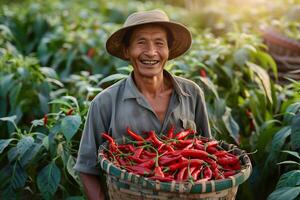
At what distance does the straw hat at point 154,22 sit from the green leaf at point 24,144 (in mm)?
753

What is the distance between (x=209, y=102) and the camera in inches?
154

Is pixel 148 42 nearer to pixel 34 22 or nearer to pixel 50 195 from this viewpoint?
pixel 50 195

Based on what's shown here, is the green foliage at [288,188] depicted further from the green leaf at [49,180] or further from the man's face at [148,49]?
the green leaf at [49,180]

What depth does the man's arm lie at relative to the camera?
2.74 m

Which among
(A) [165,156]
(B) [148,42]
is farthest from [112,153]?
(B) [148,42]

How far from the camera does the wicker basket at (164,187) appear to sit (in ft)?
7.07

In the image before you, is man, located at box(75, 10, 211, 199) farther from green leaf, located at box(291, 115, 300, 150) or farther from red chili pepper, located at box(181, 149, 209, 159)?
green leaf, located at box(291, 115, 300, 150)

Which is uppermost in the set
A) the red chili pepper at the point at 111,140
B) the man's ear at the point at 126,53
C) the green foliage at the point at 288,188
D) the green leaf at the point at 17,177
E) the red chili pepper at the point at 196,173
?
the man's ear at the point at 126,53

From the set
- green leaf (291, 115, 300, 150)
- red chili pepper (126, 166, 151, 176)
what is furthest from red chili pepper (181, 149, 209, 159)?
green leaf (291, 115, 300, 150)

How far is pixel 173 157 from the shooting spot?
94.8 inches

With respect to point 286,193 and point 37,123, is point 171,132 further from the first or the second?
point 37,123

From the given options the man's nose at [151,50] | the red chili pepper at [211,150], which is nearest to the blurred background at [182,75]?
the red chili pepper at [211,150]

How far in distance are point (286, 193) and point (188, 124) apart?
0.62 m

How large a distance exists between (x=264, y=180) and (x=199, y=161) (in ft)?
4.16
